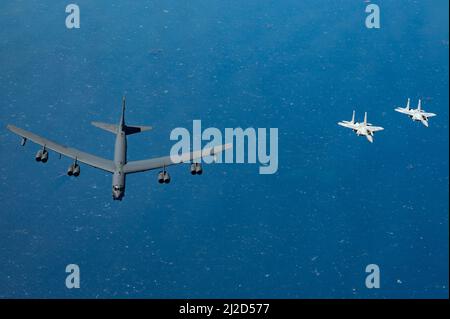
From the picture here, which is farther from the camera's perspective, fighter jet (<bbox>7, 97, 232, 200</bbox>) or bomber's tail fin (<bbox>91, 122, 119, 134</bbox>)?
bomber's tail fin (<bbox>91, 122, 119, 134</bbox>)

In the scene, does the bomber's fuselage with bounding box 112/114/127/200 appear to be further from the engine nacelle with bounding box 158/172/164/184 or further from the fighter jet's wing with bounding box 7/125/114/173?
the engine nacelle with bounding box 158/172/164/184

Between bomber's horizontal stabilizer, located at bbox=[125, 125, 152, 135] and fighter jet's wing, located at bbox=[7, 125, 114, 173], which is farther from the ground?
bomber's horizontal stabilizer, located at bbox=[125, 125, 152, 135]

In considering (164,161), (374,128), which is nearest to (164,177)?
(164,161)

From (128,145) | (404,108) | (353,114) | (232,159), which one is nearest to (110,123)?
(128,145)

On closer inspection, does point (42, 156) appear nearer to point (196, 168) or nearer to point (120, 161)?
point (120, 161)

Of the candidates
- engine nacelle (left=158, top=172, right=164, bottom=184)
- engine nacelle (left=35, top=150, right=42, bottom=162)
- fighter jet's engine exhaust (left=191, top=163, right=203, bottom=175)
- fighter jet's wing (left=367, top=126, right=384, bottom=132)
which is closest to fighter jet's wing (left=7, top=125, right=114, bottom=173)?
engine nacelle (left=35, top=150, right=42, bottom=162)

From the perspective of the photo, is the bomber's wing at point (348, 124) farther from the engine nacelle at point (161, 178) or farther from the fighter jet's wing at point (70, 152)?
the fighter jet's wing at point (70, 152)

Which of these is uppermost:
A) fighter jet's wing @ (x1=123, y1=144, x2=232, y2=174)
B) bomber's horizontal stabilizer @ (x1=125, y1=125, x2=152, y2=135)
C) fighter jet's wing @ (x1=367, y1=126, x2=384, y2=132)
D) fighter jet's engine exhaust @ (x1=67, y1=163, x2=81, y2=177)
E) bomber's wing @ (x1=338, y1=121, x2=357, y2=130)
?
bomber's wing @ (x1=338, y1=121, x2=357, y2=130)
